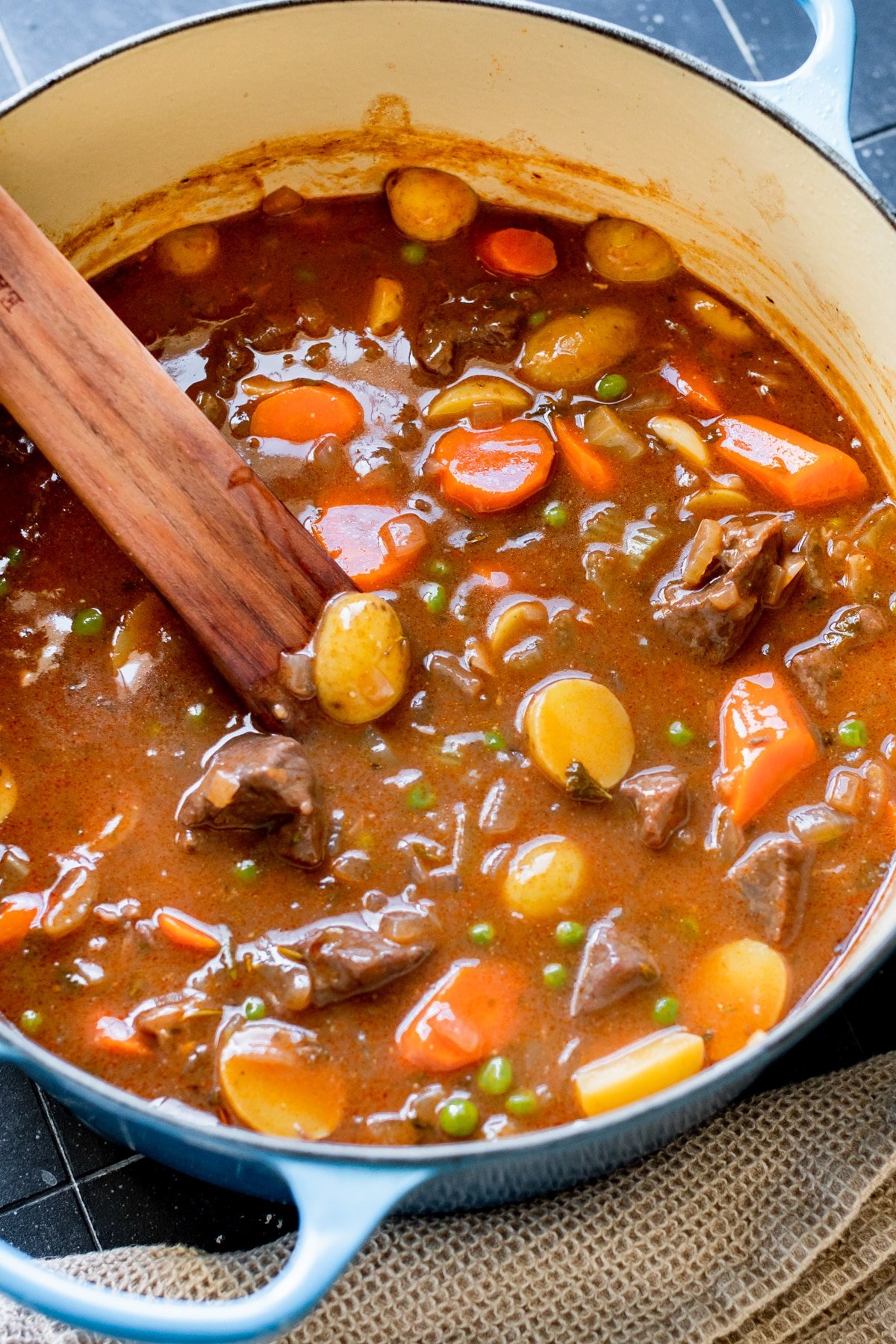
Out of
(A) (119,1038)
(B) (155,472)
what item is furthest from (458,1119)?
(B) (155,472)

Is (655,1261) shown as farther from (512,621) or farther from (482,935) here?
(512,621)

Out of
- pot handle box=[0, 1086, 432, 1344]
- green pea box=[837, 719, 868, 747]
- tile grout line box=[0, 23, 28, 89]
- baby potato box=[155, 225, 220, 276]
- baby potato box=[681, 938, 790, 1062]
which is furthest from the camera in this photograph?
tile grout line box=[0, 23, 28, 89]

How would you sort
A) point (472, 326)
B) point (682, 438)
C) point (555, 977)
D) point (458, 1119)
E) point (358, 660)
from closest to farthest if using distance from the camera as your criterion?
point (458, 1119) → point (555, 977) → point (358, 660) → point (682, 438) → point (472, 326)

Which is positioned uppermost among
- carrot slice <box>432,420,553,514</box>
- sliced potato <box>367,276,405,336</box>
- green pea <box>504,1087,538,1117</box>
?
sliced potato <box>367,276,405,336</box>

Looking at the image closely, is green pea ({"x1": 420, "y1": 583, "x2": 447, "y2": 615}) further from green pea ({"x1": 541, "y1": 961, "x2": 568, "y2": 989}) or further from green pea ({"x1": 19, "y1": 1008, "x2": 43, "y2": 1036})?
green pea ({"x1": 19, "y1": 1008, "x2": 43, "y2": 1036})

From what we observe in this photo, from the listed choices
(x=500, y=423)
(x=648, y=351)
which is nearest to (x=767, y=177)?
(x=648, y=351)

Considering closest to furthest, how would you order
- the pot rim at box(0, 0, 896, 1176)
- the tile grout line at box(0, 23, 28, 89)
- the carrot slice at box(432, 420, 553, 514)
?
the pot rim at box(0, 0, 896, 1176) → the carrot slice at box(432, 420, 553, 514) → the tile grout line at box(0, 23, 28, 89)

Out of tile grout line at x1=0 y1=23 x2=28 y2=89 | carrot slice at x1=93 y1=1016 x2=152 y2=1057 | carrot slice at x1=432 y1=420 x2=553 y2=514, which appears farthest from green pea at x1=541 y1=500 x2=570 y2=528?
tile grout line at x1=0 y1=23 x2=28 y2=89
